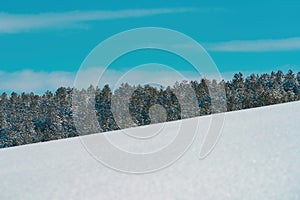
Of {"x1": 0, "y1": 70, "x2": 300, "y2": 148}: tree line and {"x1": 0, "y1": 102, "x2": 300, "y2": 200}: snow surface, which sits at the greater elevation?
{"x1": 0, "y1": 70, "x2": 300, "y2": 148}: tree line

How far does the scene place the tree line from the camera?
183 feet

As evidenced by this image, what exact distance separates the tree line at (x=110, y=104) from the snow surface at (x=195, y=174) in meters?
34.4

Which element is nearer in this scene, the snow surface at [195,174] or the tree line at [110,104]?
the snow surface at [195,174]

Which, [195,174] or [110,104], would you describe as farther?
[110,104]

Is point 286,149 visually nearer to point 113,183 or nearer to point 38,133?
point 113,183

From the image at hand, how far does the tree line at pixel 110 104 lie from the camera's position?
183ft

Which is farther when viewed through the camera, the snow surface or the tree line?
the tree line

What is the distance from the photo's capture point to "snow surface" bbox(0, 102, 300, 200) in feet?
40.3

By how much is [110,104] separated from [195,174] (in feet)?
136

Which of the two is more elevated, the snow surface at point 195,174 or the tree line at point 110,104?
the tree line at point 110,104

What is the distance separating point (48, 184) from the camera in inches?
559

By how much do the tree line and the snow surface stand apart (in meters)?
34.4

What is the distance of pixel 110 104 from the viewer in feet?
180

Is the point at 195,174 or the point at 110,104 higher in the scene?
the point at 110,104
